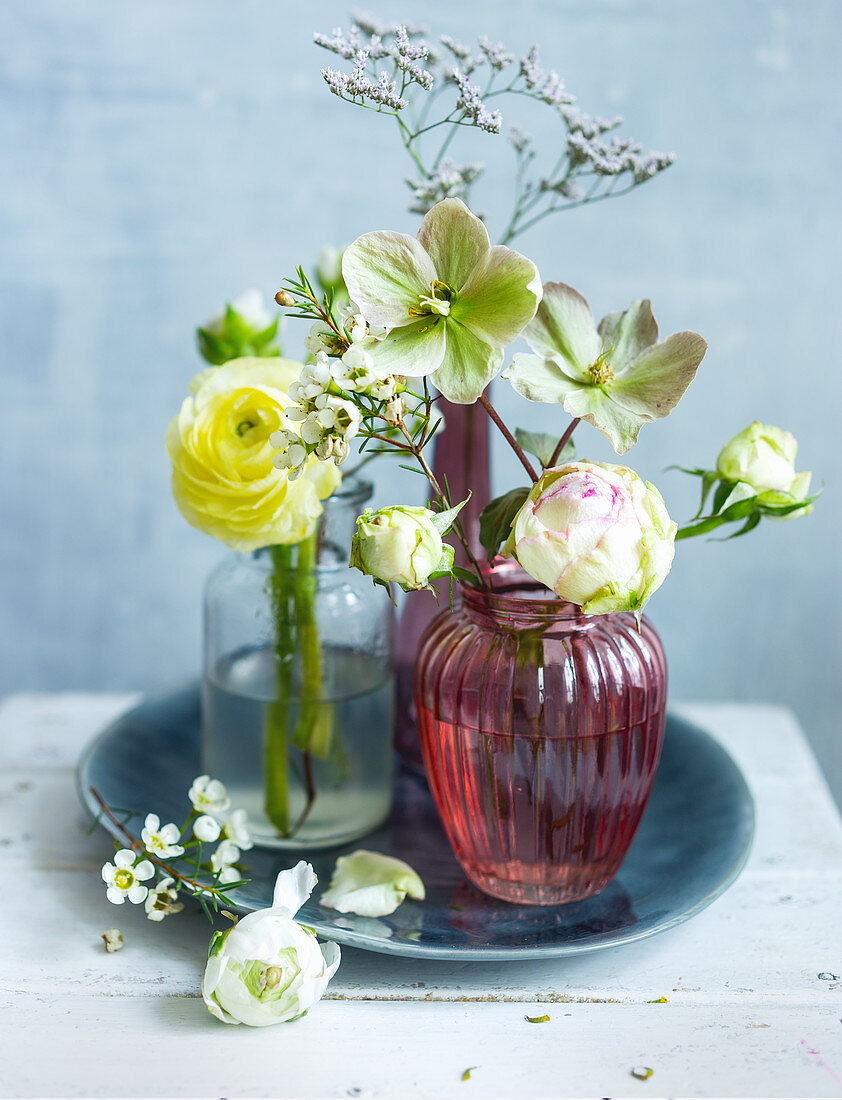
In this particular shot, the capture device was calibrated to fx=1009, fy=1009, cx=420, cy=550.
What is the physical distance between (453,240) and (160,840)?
360 mm

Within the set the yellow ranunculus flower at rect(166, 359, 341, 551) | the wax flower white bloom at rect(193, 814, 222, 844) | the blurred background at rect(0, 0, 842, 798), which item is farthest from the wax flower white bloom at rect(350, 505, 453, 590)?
the blurred background at rect(0, 0, 842, 798)

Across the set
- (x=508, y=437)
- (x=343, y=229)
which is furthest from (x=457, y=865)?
(x=343, y=229)

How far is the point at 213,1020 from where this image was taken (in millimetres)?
508

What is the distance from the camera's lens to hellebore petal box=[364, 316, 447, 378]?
470mm

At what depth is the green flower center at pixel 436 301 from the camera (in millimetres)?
479

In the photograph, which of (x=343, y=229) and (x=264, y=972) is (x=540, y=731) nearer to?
(x=264, y=972)

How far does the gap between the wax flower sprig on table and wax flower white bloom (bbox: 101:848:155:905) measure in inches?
9.1

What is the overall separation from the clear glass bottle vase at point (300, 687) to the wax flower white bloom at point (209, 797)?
0.16 ft

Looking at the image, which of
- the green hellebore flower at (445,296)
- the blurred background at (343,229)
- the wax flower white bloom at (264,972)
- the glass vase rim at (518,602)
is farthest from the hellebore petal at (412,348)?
the blurred background at (343,229)

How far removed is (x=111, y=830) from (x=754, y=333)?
773 mm

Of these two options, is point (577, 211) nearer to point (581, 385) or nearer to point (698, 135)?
point (698, 135)

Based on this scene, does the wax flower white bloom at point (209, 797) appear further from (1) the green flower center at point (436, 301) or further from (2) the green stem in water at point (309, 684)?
(1) the green flower center at point (436, 301)

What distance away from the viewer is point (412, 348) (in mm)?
480

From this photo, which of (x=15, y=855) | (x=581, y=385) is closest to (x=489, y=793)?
(x=581, y=385)
